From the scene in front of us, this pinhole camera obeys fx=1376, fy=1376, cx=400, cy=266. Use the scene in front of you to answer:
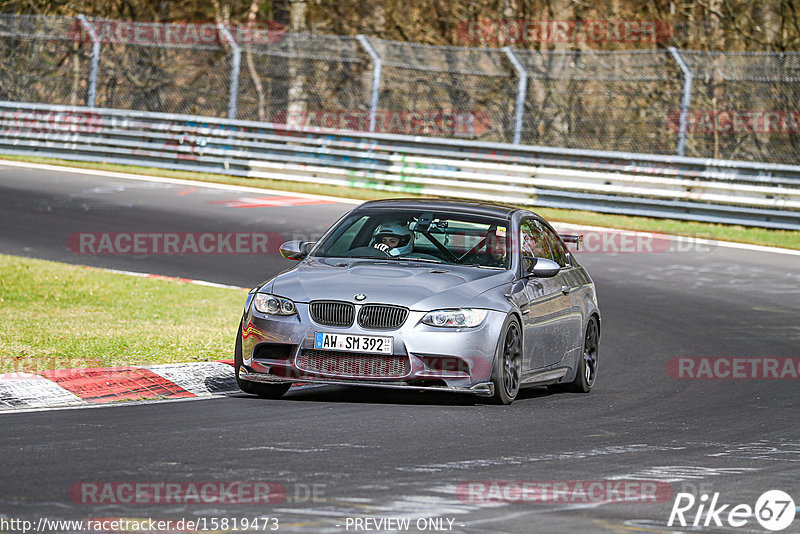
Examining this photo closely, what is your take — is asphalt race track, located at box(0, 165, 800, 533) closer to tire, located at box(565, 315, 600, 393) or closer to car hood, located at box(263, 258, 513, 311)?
tire, located at box(565, 315, 600, 393)

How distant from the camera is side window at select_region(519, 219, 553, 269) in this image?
33.6ft

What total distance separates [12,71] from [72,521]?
86.3ft

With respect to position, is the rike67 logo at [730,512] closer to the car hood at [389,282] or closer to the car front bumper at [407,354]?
the car front bumper at [407,354]

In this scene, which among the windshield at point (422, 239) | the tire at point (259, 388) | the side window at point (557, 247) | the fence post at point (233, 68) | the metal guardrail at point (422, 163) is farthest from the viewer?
the fence post at point (233, 68)

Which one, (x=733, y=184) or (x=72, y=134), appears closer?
(x=733, y=184)

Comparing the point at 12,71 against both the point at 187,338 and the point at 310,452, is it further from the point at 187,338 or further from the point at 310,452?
the point at 310,452

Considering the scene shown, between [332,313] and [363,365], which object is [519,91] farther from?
[363,365]

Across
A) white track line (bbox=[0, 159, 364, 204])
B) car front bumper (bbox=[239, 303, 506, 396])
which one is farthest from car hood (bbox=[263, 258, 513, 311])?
white track line (bbox=[0, 159, 364, 204])

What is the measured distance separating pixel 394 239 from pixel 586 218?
13.7 metres

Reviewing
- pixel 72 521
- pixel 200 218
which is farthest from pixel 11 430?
pixel 200 218

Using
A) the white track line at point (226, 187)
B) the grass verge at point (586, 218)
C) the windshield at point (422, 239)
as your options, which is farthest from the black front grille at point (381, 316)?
the grass verge at point (586, 218)

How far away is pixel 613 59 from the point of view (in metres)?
25.6

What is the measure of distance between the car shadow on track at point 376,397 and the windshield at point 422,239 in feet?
3.16

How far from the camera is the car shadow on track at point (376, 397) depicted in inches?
365
